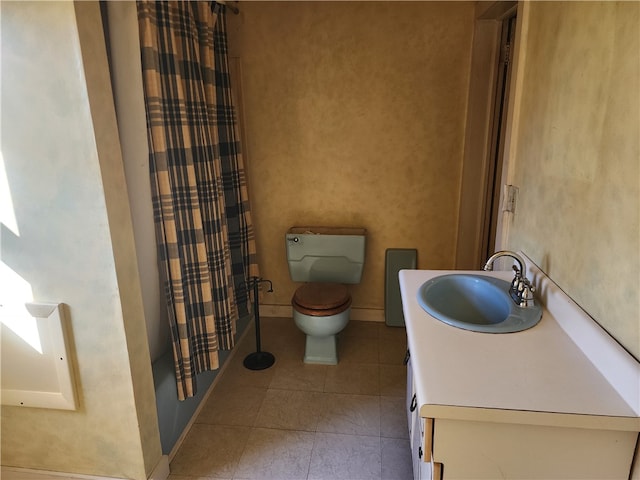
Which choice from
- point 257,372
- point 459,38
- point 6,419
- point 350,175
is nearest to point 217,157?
point 350,175

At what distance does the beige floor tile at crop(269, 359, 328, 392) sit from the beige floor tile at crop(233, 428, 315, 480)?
37cm

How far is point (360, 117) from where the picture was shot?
2844 millimetres

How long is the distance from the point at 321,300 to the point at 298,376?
0.48 metres

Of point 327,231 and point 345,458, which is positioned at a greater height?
point 327,231

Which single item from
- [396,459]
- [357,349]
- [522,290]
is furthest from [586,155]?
[357,349]

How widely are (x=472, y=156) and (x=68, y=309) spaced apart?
239cm

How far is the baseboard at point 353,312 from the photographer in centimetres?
321

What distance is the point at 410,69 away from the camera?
273 centimetres

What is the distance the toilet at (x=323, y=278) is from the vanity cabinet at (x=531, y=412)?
146cm

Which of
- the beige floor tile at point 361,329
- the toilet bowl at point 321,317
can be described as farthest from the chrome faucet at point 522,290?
the beige floor tile at point 361,329

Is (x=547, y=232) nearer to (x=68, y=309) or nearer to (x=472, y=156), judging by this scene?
(x=472, y=156)

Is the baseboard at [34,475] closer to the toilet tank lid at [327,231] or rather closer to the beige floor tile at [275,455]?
the beige floor tile at [275,455]

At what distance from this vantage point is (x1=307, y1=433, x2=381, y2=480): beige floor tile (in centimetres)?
185

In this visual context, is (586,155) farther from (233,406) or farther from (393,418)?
(233,406)
